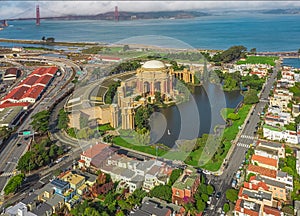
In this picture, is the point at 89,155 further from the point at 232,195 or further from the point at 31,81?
Answer: the point at 31,81

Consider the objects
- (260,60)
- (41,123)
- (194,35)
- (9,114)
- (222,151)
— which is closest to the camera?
(222,151)

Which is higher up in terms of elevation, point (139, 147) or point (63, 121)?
point (63, 121)

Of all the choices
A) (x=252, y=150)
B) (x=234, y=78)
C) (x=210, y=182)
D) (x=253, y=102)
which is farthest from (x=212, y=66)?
(x=210, y=182)

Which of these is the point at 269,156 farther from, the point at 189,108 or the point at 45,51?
the point at 45,51

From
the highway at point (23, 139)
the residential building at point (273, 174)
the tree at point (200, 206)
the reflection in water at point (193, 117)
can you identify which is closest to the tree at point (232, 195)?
the tree at point (200, 206)

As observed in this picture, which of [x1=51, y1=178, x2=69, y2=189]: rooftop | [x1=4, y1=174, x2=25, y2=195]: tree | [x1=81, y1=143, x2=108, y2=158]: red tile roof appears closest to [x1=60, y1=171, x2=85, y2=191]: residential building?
[x1=51, y1=178, x2=69, y2=189]: rooftop

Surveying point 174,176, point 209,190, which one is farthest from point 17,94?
point 209,190

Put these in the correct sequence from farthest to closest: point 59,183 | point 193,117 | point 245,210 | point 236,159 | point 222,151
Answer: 1. point 193,117
2. point 222,151
3. point 236,159
4. point 59,183
5. point 245,210

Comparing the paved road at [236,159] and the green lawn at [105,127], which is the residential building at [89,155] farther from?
the paved road at [236,159]
